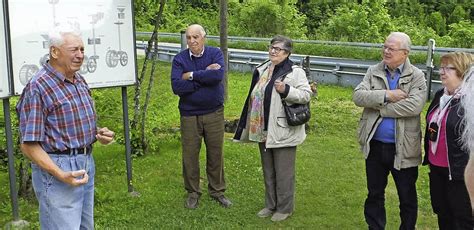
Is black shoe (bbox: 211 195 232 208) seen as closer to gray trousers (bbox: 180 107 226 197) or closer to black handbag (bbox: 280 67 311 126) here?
gray trousers (bbox: 180 107 226 197)

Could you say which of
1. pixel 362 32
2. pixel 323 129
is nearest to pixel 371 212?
pixel 323 129

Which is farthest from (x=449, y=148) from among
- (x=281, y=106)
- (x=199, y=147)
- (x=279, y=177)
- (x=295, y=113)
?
(x=199, y=147)

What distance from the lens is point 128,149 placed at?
224 inches

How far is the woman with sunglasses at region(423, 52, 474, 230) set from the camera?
12.1ft

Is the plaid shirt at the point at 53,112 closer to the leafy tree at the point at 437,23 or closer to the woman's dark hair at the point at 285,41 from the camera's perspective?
the woman's dark hair at the point at 285,41

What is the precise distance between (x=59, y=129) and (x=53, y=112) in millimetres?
106

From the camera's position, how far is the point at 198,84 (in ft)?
16.4

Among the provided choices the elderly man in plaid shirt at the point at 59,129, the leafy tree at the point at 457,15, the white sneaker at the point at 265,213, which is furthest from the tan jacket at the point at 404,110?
the leafy tree at the point at 457,15

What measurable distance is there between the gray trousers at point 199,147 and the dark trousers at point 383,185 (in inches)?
60.7

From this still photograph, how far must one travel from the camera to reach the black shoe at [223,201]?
5297mm

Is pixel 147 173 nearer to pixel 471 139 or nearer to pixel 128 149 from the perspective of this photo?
pixel 128 149

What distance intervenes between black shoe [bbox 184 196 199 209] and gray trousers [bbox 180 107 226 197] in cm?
4

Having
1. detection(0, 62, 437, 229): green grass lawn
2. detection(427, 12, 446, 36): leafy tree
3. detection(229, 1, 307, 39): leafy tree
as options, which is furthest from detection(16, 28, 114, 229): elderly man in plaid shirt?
detection(427, 12, 446, 36): leafy tree

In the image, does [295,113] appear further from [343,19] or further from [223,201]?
[343,19]
